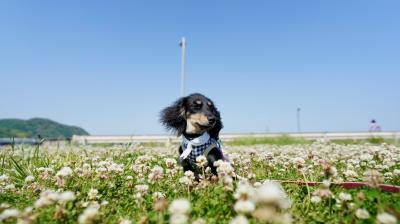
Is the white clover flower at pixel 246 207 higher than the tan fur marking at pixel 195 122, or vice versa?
the tan fur marking at pixel 195 122

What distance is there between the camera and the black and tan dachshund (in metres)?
5.03

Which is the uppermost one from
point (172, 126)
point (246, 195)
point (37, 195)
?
point (172, 126)

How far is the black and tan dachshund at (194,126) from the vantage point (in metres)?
5.03

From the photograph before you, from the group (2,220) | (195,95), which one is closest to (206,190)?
(2,220)

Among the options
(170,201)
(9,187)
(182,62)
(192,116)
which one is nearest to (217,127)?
(192,116)

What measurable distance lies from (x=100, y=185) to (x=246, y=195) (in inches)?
97.3

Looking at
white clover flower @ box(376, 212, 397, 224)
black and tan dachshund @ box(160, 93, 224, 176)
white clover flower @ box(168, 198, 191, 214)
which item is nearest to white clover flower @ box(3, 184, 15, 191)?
black and tan dachshund @ box(160, 93, 224, 176)

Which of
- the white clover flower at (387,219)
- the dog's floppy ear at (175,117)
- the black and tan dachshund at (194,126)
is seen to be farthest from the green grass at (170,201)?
the dog's floppy ear at (175,117)

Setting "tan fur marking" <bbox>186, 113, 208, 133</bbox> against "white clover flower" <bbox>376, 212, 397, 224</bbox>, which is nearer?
"white clover flower" <bbox>376, 212, 397, 224</bbox>

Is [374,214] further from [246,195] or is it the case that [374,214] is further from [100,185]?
[100,185]

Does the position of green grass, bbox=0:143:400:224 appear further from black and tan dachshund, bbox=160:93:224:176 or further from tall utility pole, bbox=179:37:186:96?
tall utility pole, bbox=179:37:186:96

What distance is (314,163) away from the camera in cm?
542

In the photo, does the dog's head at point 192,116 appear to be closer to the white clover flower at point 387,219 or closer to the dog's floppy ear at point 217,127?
the dog's floppy ear at point 217,127

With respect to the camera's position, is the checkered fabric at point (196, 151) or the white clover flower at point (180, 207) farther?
the checkered fabric at point (196, 151)
